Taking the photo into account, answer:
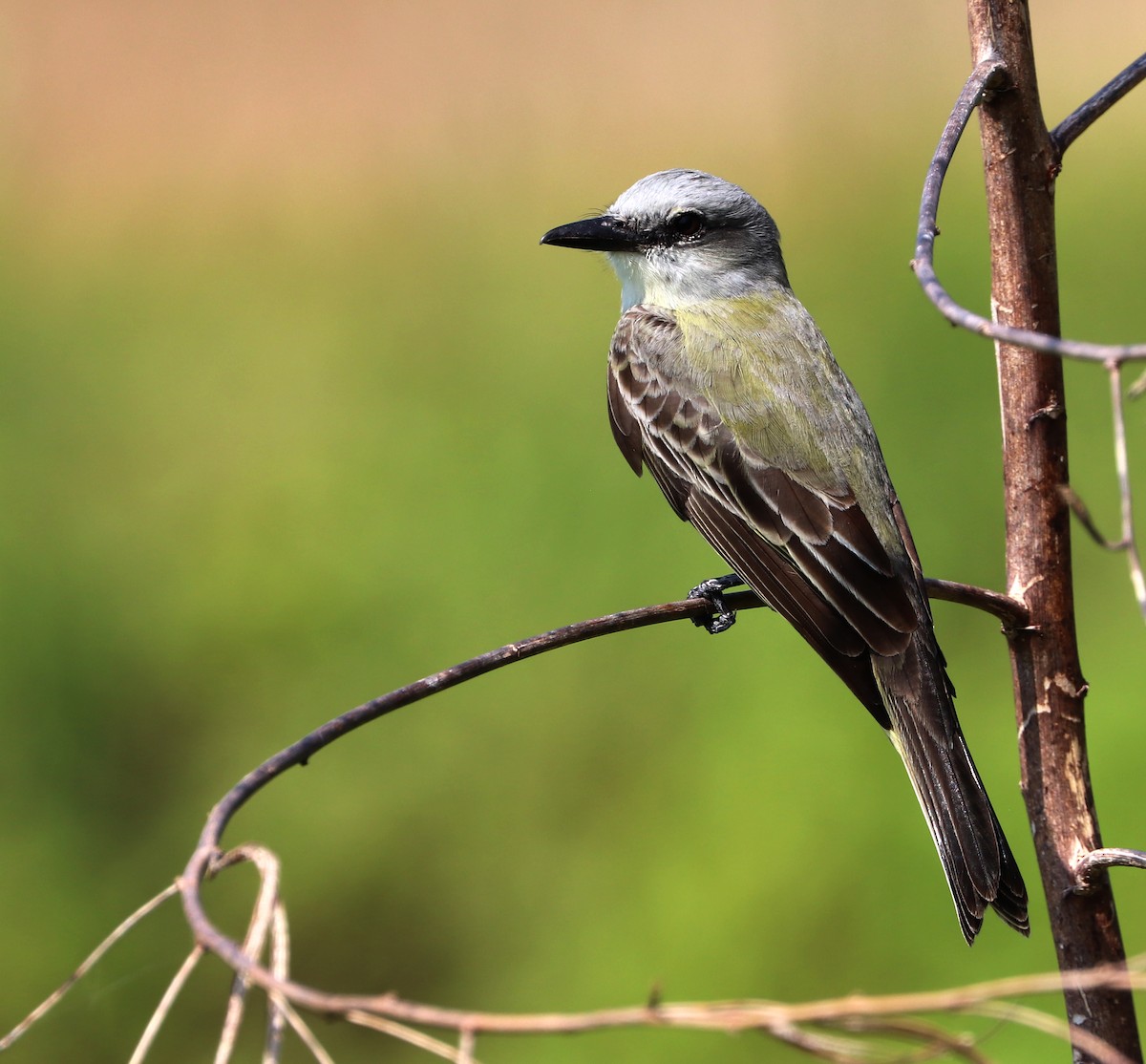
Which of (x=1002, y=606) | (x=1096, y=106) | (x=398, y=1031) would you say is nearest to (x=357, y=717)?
(x=398, y=1031)

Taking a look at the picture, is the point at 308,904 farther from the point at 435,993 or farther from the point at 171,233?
the point at 171,233

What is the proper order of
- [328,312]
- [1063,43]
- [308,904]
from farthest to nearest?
[1063,43] < [328,312] < [308,904]

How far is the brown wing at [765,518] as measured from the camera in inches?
107

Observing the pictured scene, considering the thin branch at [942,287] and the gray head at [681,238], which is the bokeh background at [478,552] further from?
the thin branch at [942,287]

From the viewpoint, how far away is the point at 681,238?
3.60m

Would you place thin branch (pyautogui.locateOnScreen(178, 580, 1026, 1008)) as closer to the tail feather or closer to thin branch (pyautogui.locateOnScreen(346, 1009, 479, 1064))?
thin branch (pyautogui.locateOnScreen(346, 1009, 479, 1064))

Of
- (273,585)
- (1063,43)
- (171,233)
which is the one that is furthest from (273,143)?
(1063,43)

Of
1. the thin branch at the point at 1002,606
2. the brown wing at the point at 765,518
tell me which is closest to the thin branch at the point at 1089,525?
the thin branch at the point at 1002,606

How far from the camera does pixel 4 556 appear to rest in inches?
195

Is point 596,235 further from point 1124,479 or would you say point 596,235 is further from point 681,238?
point 1124,479

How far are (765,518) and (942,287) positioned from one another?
1394 millimetres

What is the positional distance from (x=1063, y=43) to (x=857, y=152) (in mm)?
1376

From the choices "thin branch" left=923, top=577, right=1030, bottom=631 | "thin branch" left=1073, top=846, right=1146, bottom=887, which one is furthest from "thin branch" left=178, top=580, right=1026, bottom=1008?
"thin branch" left=1073, top=846, right=1146, bottom=887

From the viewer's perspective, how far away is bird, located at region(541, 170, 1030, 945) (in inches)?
101
